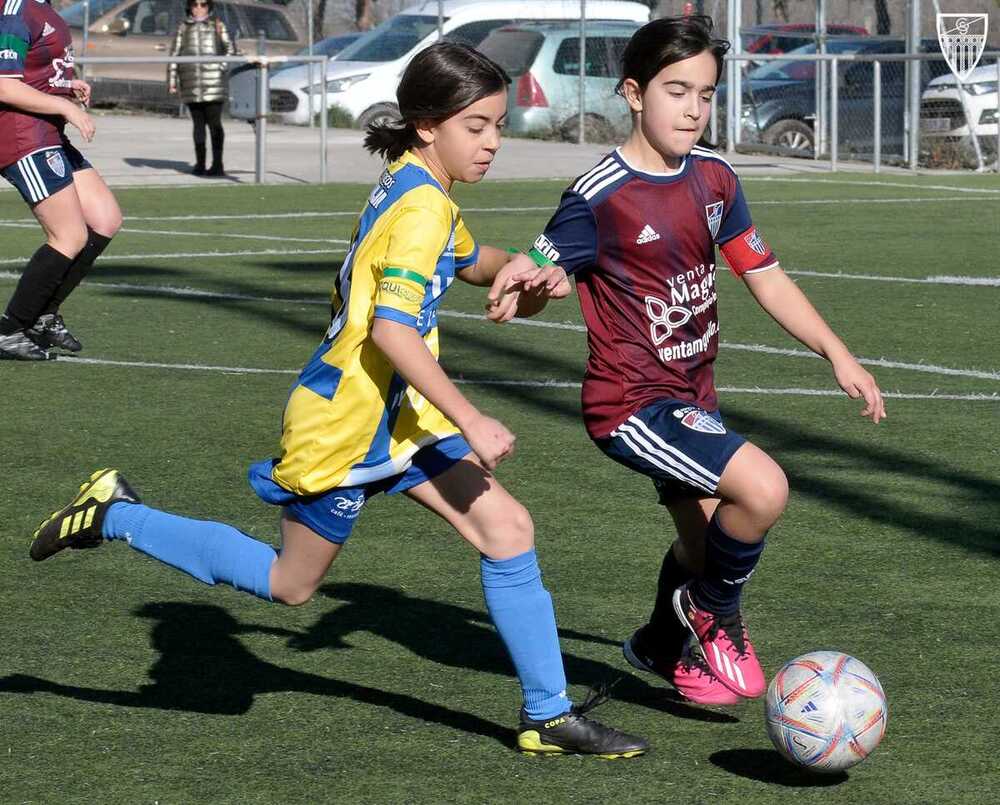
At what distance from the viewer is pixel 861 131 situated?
894 inches

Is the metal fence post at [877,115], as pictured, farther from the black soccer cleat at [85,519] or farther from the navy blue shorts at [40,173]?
the black soccer cleat at [85,519]

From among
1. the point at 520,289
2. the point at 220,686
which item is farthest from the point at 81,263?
the point at 520,289

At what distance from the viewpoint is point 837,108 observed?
22.4 m

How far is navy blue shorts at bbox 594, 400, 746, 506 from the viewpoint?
13.4 feet

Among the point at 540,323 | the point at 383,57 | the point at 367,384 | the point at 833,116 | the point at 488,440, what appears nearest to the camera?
the point at 488,440

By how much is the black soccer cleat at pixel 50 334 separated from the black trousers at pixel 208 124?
10035 millimetres

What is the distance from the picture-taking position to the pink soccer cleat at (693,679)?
4371 millimetres

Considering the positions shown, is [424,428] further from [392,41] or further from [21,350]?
[392,41]

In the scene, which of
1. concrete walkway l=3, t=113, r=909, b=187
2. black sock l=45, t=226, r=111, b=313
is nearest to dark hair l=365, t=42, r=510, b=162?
black sock l=45, t=226, r=111, b=313

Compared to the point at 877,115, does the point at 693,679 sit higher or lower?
higher

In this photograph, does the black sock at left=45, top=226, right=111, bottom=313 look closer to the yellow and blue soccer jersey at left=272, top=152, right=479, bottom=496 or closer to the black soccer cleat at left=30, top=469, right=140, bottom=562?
the black soccer cleat at left=30, top=469, right=140, bottom=562

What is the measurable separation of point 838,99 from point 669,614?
1906 cm

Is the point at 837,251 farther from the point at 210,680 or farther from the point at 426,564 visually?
the point at 210,680

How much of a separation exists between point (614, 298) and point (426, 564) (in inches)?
59.1
